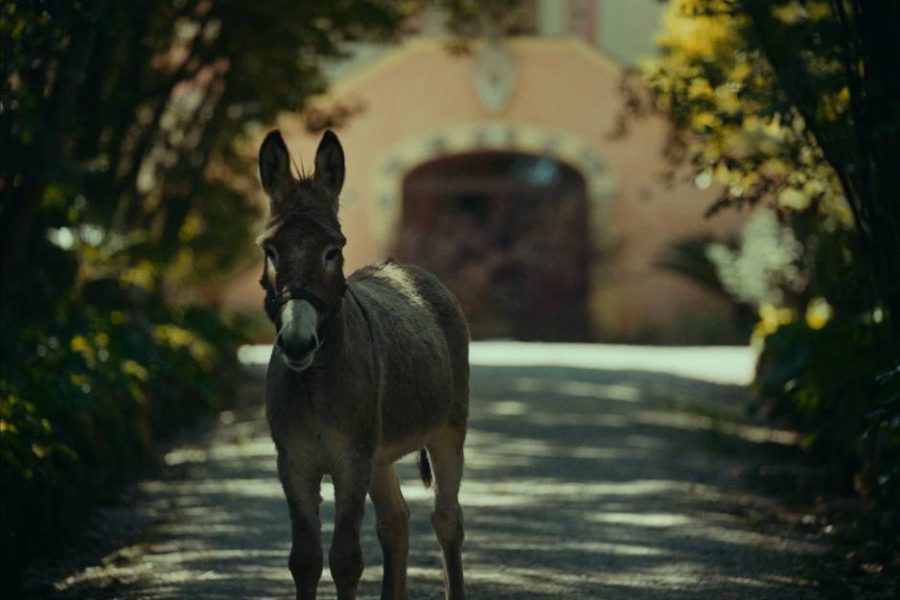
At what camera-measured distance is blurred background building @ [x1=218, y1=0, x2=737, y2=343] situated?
3108 centimetres

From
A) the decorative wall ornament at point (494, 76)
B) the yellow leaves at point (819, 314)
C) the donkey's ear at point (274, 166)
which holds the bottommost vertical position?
the yellow leaves at point (819, 314)

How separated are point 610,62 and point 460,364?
79.9ft

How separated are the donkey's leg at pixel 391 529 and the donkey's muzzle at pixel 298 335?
142cm

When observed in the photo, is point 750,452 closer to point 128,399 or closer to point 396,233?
point 128,399

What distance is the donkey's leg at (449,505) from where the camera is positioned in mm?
7594

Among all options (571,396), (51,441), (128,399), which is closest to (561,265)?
(571,396)

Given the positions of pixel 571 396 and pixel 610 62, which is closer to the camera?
pixel 571 396

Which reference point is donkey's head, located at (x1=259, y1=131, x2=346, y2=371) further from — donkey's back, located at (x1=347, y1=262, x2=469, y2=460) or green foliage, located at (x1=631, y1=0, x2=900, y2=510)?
green foliage, located at (x1=631, y1=0, x2=900, y2=510)

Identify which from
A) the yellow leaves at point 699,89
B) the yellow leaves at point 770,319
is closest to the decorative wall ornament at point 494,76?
the yellow leaves at point 770,319

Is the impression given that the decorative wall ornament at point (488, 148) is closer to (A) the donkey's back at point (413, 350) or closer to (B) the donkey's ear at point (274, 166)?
(A) the donkey's back at point (413, 350)

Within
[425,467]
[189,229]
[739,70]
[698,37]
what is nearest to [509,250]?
[189,229]

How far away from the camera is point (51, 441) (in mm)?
9312

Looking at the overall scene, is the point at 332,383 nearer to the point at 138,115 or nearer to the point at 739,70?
the point at 739,70

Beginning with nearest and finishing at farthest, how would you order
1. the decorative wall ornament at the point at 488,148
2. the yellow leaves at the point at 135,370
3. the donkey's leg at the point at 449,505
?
1. the donkey's leg at the point at 449,505
2. the yellow leaves at the point at 135,370
3. the decorative wall ornament at the point at 488,148
